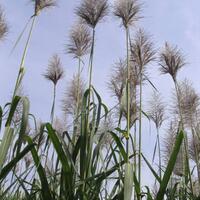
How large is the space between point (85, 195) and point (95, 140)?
32cm

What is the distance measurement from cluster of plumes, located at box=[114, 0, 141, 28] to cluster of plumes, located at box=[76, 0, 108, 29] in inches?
4.6

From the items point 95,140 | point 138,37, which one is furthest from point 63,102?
point 95,140

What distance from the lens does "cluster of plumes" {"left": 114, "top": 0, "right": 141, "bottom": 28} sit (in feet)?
9.99

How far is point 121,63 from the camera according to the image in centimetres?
356

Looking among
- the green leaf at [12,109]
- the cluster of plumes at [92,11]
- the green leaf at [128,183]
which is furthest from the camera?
the cluster of plumes at [92,11]

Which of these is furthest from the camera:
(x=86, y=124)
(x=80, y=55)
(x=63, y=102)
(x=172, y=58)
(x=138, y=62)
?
(x=63, y=102)

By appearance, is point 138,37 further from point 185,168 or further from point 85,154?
point 85,154

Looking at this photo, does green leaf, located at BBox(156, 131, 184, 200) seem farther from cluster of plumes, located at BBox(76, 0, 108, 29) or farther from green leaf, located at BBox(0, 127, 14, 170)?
cluster of plumes, located at BBox(76, 0, 108, 29)

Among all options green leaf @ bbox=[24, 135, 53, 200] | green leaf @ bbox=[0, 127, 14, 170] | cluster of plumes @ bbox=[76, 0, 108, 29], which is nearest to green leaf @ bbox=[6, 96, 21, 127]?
green leaf @ bbox=[0, 127, 14, 170]

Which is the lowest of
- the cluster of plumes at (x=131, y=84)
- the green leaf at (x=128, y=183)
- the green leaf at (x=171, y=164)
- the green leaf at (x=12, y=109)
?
the green leaf at (x=128, y=183)

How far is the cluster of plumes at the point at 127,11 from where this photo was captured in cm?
304

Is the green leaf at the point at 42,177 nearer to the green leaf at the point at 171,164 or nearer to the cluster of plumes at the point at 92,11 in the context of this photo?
the green leaf at the point at 171,164

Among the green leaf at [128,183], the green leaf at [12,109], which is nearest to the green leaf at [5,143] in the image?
the green leaf at [12,109]

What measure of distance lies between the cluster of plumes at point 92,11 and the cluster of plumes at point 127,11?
116 mm
